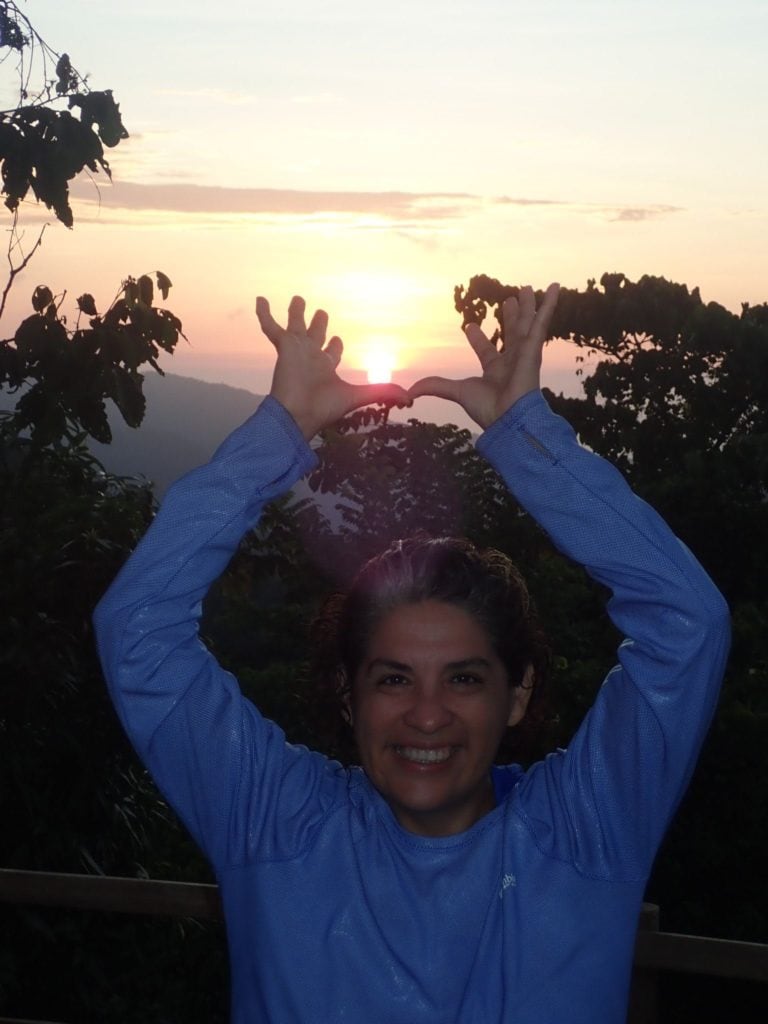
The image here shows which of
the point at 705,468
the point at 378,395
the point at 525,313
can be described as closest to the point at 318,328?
the point at 378,395

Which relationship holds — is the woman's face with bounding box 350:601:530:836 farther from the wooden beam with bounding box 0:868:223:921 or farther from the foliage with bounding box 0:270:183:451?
the foliage with bounding box 0:270:183:451

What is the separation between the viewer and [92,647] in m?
3.81

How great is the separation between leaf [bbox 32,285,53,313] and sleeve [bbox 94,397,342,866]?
2.16m

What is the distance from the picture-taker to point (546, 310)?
4.84ft

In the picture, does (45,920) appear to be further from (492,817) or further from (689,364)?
(689,364)

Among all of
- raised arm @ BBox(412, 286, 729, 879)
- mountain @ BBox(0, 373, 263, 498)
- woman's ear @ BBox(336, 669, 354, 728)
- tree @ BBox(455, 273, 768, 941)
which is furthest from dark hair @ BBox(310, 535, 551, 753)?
mountain @ BBox(0, 373, 263, 498)

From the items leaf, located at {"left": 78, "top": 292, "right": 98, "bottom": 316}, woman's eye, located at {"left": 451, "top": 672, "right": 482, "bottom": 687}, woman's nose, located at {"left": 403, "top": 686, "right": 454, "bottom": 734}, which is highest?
leaf, located at {"left": 78, "top": 292, "right": 98, "bottom": 316}

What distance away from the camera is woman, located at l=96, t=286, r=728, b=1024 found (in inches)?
52.9

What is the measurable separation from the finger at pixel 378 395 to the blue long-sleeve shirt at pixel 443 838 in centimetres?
9

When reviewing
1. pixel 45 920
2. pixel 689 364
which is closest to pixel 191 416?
pixel 689 364

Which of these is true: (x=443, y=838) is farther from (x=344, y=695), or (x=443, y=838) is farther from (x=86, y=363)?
(x=86, y=363)

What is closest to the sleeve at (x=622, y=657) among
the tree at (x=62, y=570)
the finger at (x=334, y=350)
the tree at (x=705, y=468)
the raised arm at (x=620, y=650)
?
the raised arm at (x=620, y=650)

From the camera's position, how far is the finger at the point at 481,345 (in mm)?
1523

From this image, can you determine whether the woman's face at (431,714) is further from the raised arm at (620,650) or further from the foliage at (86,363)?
the foliage at (86,363)
